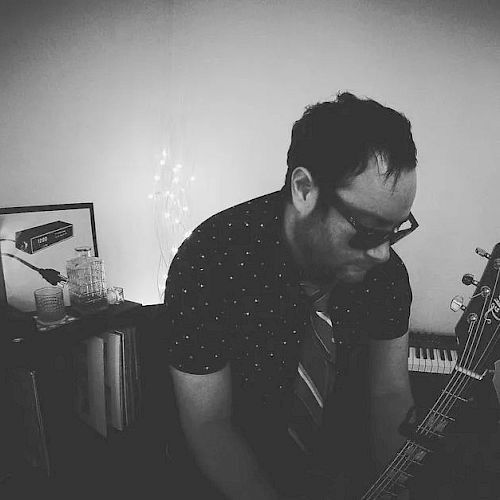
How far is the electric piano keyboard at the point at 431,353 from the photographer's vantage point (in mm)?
2068

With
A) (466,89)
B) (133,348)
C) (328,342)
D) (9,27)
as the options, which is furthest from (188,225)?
(466,89)

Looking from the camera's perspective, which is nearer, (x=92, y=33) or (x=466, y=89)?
(x=92, y=33)

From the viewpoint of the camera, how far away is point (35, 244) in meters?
1.54

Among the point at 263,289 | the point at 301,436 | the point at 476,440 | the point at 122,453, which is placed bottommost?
the point at 122,453

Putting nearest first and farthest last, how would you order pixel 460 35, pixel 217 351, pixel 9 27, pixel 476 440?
pixel 217 351 < pixel 476 440 < pixel 9 27 < pixel 460 35

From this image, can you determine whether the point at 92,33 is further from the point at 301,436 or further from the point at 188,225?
the point at 301,436

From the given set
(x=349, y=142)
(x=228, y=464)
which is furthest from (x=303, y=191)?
(x=228, y=464)

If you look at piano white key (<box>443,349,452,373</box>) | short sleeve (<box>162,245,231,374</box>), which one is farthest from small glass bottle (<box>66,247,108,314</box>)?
piano white key (<box>443,349,452,373</box>)

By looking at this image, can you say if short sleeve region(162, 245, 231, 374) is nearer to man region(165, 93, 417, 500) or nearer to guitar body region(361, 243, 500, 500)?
man region(165, 93, 417, 500)

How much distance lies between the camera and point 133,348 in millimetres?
1572

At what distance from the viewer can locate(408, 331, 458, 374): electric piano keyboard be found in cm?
207

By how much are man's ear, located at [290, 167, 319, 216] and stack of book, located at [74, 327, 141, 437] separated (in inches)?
34.1

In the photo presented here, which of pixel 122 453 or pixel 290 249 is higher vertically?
pixel 290 249

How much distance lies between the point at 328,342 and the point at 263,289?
A: 0.26 meters
